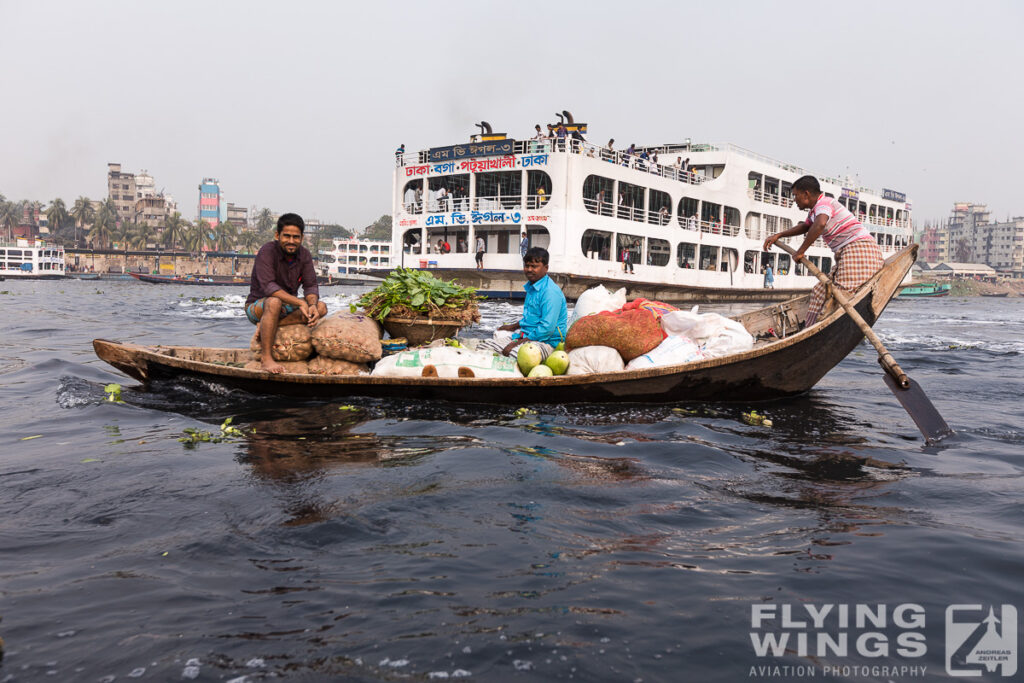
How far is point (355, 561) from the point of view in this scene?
2.68m

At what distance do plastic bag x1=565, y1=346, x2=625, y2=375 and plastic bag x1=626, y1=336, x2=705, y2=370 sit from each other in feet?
0.46

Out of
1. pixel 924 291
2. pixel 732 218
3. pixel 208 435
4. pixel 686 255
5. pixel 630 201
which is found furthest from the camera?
pixel 924 291

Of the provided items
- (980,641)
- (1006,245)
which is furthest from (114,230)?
(1006,245)

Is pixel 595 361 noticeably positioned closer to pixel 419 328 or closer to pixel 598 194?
pixel 419 328

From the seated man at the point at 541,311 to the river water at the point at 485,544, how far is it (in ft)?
3.41

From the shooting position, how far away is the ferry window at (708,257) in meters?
28.8

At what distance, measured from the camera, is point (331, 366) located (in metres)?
5.92

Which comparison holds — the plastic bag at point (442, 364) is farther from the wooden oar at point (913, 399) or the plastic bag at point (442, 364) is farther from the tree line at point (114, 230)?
the tree line at point (114, 230)

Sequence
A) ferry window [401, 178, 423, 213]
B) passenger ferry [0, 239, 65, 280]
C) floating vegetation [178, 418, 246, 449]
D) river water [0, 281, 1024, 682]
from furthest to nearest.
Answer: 1. passenger ferry [0, 239, 65, 280]
2. ferry window [401, 178, 423, 213]
3. floating vegetation [178, 418, 246, 449]
4. river water [0, 281, 1024, 682]

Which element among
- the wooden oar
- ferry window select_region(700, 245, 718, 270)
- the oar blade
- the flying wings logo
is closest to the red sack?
the wooden oar

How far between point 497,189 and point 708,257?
11.3 metres

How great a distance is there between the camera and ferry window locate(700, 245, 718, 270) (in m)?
28.8

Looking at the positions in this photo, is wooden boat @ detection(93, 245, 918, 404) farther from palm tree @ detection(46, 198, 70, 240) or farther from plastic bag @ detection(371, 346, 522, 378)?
palm tree @ detection(46, 198, 70, 240)

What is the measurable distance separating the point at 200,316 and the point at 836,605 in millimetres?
19001
